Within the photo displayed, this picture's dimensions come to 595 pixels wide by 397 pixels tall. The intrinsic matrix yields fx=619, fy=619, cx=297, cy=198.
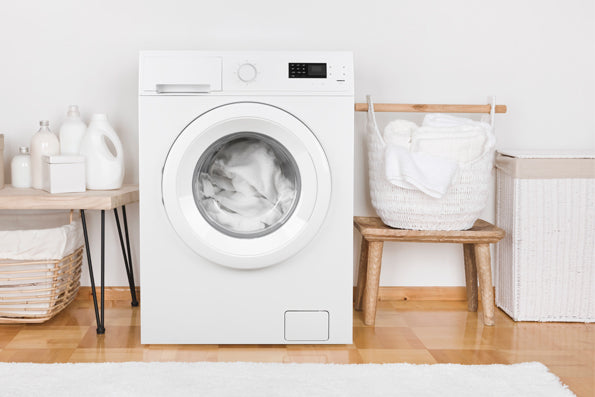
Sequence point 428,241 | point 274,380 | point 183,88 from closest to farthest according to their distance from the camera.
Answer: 1. point 274,380
2. point 183,88
3. point 428,241

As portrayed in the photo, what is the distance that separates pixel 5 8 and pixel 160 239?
116 centimetres

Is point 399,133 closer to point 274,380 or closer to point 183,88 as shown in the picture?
point 183,88

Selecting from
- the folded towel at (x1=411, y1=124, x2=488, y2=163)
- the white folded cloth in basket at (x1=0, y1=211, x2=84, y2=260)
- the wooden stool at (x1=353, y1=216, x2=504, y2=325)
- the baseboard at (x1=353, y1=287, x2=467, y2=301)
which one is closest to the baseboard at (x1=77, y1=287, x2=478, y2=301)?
the baseboard at (x1=353, y1=287, x2=467, y2=301)

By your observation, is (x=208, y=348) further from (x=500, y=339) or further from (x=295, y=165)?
(x=500, y=339)

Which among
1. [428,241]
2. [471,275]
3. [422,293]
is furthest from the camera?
[422,293]

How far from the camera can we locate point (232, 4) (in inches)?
90.6

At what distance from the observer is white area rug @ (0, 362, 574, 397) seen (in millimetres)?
1489

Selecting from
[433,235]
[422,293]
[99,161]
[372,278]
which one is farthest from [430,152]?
[99,161]

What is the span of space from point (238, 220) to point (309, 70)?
49 centimetres

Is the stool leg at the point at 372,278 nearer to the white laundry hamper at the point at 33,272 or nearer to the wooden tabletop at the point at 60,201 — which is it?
the wooden tabletop at the point at 60,201

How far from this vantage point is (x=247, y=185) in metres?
1.88

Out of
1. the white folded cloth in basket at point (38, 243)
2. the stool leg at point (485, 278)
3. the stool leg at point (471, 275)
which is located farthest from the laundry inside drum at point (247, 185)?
the stool leg at point (471, 275)

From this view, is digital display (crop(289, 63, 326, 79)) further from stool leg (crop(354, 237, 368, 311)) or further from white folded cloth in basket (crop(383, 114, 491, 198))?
stool leg (crop(354, 237, 368, 311))

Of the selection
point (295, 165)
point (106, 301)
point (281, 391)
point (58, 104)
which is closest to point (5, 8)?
point (58, 104)
